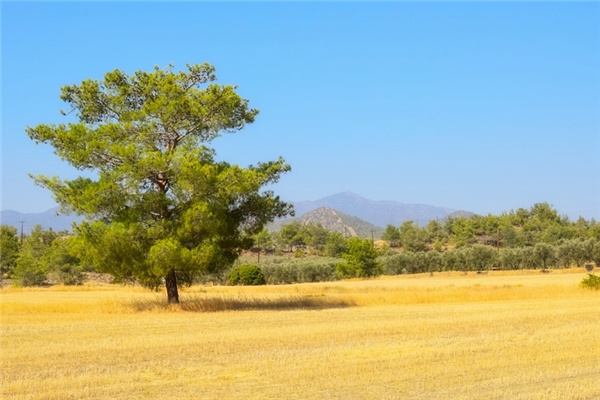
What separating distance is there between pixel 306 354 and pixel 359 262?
236 ft

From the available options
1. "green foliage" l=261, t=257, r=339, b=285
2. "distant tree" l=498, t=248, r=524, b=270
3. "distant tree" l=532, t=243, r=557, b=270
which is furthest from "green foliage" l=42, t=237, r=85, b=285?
"distant tree" l=532, t=243, r=557, b=270

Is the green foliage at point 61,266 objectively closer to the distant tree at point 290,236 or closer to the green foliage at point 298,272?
the green foliage at point 298,272

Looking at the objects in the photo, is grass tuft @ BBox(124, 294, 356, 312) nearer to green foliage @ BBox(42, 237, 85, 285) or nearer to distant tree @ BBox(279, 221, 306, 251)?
green foliage @ BBox(42, 237, 85, 285)

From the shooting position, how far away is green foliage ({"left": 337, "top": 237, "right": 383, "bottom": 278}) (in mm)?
88062

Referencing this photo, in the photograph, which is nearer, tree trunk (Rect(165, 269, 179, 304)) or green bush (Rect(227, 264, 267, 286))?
tree trunk (Rect(165, 269, 179, 304))

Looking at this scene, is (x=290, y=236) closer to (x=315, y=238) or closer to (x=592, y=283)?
(x=315, y=238)

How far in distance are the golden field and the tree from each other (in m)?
2.78

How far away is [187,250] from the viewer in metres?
28.9

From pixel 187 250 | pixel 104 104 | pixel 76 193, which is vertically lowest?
pixel 187 250

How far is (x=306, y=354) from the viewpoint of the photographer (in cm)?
1680

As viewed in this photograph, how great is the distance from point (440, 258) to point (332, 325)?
84.0 m

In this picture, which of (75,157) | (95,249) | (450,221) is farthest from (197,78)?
(450,221)

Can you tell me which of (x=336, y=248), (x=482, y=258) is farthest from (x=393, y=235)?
(x=482, y=258)

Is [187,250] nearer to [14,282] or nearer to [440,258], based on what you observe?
[14,282]
